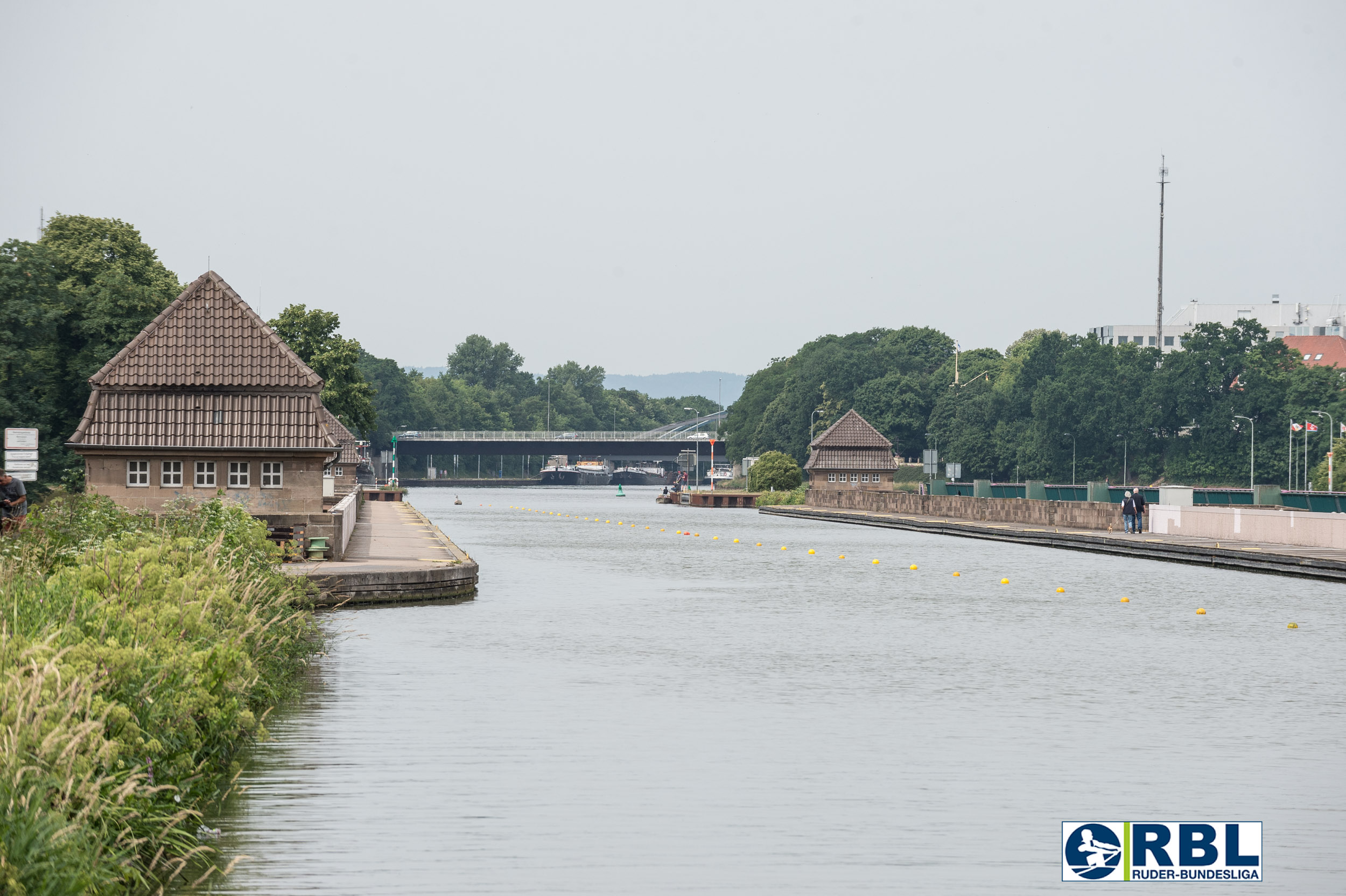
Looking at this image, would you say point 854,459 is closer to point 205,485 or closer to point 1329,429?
point 1329,429

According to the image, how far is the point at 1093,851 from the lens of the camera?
36.4 feet

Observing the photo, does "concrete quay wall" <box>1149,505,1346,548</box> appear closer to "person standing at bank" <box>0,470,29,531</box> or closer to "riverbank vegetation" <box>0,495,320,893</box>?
"person standing at bank" <box>0,470,29,531</box>

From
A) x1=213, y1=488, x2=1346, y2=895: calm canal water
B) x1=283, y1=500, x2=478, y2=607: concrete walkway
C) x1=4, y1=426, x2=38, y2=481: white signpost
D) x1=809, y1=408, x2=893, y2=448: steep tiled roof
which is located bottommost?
x1=213, y1=488, x2=1346, y2=895: calm canal water

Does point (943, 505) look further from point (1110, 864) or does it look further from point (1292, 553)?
point (1110, 864)

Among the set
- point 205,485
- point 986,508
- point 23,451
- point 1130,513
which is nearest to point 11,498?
point 23,451

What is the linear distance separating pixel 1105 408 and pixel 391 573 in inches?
4599

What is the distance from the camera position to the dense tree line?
13138 cm

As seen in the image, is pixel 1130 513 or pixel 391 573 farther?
pixel 1130 513

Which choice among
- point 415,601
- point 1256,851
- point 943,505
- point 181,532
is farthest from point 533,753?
point 943,505

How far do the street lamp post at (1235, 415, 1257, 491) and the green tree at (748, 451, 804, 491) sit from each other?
34970 millimetres

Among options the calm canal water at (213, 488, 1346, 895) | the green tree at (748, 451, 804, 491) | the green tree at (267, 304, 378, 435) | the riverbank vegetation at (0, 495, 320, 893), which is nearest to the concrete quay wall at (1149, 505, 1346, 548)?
the calm canal water at (213, 488, 1346, 895)

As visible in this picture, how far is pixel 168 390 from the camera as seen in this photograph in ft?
120

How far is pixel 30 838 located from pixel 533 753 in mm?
7302

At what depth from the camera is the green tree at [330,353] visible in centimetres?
8656
